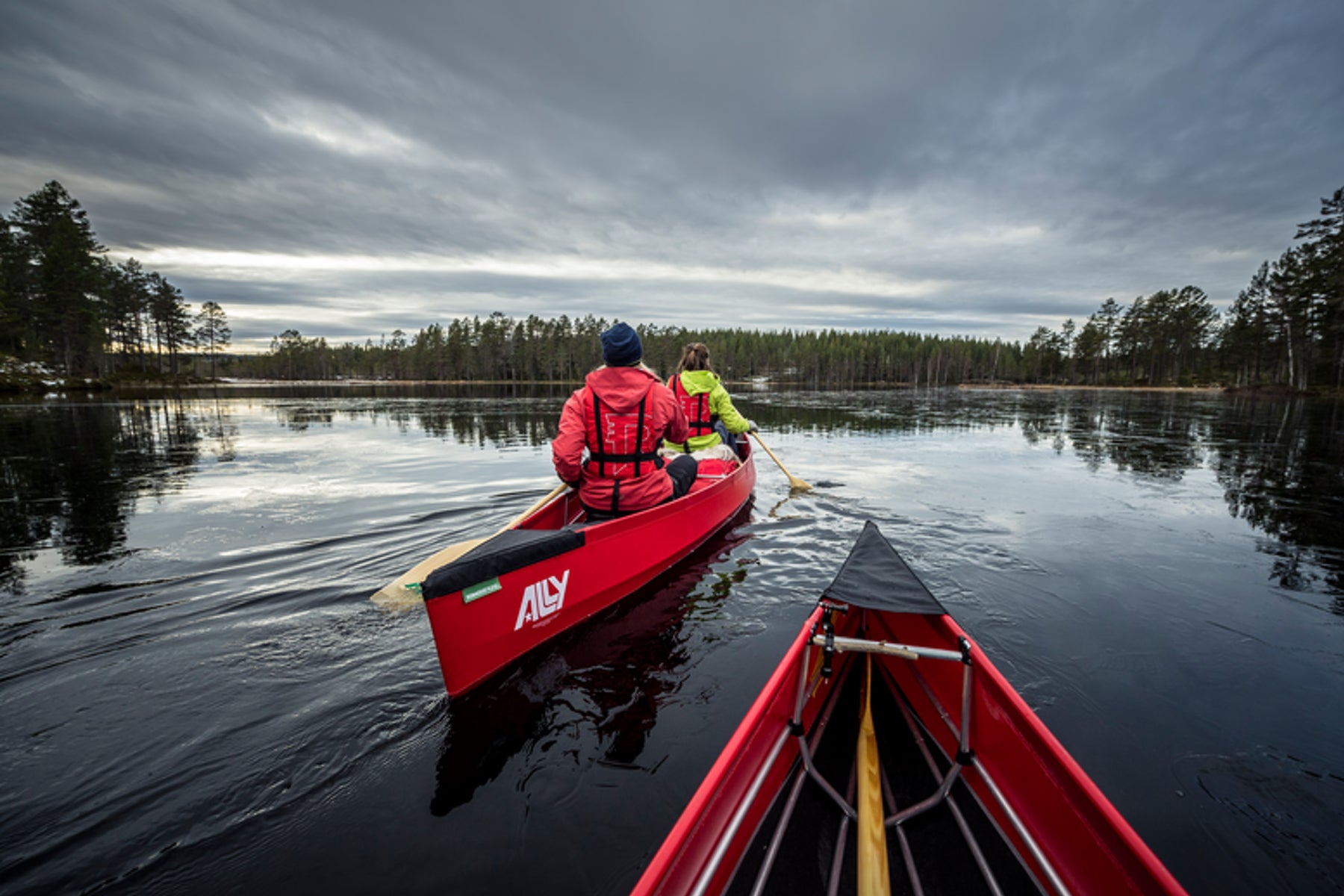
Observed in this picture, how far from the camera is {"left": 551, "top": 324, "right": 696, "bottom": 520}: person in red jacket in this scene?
5207 millimetres

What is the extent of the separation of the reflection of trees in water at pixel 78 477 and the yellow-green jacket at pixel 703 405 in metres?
7.98

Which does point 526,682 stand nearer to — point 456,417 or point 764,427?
point 764,427

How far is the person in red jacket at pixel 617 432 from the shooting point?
17.1ft

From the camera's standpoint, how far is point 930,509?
9578mm

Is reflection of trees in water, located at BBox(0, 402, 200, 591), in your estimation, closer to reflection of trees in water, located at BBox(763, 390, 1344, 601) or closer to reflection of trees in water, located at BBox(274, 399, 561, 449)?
reflection of trees in water, located at BBox(274, 399, 561, 449)

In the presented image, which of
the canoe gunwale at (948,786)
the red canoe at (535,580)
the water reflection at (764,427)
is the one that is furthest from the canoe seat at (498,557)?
the water reflection at (764,427)

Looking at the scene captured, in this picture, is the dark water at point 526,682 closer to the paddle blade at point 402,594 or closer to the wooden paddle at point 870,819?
the paddle blade at point 402,594

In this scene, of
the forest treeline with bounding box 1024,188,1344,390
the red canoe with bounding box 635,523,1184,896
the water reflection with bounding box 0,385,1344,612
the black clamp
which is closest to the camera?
the red canoe with bounding box 635,523,1184,896

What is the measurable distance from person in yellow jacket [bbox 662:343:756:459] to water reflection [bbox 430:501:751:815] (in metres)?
3.59

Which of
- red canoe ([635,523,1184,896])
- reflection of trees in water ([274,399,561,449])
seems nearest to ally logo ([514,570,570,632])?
red canoe ([635,523,1184,896])

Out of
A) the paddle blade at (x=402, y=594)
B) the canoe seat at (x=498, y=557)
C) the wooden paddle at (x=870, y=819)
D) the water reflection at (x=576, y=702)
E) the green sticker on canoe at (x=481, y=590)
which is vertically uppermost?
the canoe seat at (x=498, y=557)

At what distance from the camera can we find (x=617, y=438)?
539 cm

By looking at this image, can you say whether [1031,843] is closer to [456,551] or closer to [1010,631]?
[1010,631]

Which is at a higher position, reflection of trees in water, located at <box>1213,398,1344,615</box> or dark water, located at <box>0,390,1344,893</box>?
reflection of trees in water, located at <box>1213,398,1344,615</box>
